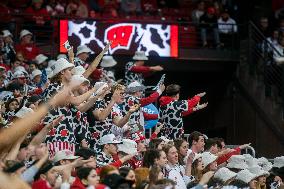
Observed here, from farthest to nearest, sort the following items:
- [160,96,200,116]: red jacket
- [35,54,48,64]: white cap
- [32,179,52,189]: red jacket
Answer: [35,54,48,64]: white cap → [160,96,200,116]: red jacket → [32,179,52,189]: red jacket

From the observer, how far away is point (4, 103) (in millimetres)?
15398

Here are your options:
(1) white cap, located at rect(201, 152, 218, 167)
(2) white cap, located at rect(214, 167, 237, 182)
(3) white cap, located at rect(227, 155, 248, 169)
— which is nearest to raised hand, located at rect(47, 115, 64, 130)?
(2) white cap, located at rect(214, 167, 237, 182)

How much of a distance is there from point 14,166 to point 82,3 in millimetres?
15100

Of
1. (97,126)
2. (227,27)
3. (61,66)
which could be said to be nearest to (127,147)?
(97,126)

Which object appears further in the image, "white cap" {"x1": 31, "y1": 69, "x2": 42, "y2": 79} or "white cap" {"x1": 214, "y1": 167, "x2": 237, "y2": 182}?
"white cap" {"x1": 31, "y1": 69, "x2": 42, "y2": 79}

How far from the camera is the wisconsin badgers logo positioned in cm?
2159

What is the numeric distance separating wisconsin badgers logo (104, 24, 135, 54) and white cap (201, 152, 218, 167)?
23.9 ft

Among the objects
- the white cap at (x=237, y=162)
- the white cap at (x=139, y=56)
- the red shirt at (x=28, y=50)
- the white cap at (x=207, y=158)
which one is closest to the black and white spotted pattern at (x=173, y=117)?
the white cap at (x=237, y=162)

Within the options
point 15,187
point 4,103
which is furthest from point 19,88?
point 15,187

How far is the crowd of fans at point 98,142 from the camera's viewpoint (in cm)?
1016

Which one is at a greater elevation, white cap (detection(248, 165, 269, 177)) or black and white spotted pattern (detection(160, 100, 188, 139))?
black and white spotted pattern (detection(160, 100, 188, 139))

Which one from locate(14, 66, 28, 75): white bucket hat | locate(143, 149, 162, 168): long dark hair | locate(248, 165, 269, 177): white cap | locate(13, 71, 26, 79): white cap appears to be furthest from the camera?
locate(14, 66, 28, 75): white bucket hat

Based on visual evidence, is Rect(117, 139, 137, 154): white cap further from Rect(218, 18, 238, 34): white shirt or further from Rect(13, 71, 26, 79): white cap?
Rect(218, 18, 238, 34): white shirt

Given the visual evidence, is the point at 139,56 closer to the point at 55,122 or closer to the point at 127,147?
the point at 127,147
